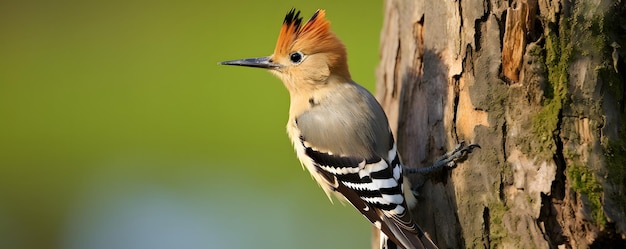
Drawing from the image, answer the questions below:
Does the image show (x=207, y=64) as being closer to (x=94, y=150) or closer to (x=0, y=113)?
(x=94, y=150)

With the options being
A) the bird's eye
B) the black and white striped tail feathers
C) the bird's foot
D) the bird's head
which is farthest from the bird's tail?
the bird's eye

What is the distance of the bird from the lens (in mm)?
2836

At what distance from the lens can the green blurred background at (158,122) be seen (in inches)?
156

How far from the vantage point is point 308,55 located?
3.33 m

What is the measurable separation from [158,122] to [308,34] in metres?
1.18

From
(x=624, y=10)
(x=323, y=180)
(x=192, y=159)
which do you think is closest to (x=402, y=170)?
(x=323, y=180)

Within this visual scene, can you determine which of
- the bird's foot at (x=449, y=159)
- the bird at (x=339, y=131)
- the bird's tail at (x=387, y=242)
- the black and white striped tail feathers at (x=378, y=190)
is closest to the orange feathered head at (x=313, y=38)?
the bird at (x=339, y=131)

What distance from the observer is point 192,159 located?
13.2 feet

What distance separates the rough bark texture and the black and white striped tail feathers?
14cm

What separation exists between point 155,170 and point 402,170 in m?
1.73

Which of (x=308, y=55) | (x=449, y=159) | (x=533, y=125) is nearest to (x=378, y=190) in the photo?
(x=449, y=159)

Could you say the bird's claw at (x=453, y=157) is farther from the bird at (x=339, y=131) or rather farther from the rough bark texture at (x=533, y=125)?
the bird at (x=339, y=131)

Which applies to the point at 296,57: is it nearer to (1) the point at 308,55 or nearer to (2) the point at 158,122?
(1) the point at 308,55

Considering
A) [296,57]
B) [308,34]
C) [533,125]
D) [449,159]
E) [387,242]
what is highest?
[308,34]
